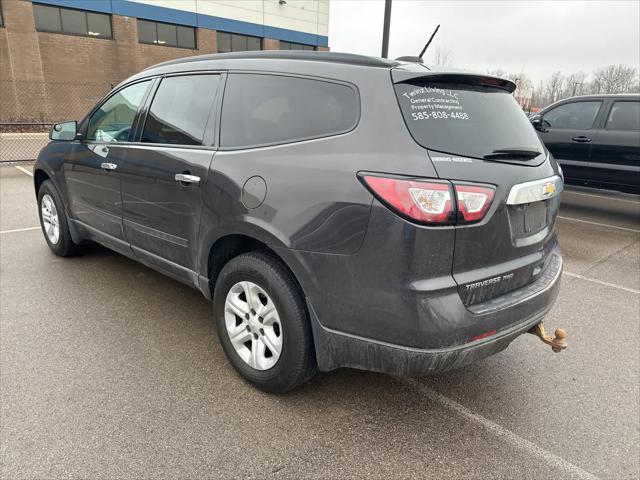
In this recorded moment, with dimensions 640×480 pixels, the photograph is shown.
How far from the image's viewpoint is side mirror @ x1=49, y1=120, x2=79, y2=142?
13.9 ft

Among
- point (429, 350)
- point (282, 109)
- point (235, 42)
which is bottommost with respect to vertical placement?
point (429, 350)

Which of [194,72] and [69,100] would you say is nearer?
[194,72]

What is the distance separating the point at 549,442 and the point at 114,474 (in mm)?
2088

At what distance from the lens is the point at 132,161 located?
134 inches

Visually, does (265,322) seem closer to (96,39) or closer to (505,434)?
(505,434)

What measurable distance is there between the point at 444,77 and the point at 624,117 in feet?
21.5

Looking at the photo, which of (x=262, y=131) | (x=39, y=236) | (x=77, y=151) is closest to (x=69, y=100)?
(x=39, y=236)

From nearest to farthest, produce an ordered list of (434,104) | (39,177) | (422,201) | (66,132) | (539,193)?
(422,201), (434,104), (539,193), (66,132), (39,177)

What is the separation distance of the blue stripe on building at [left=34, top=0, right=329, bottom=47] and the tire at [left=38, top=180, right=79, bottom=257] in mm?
24074

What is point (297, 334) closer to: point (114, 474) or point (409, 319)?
point (409, 319)

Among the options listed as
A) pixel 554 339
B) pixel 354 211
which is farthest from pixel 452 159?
pixel 554 339

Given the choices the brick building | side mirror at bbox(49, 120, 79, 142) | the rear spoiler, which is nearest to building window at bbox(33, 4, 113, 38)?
the brick building

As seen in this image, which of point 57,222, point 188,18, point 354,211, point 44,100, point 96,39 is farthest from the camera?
point 188,18

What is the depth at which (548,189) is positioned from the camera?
8.21 ft
